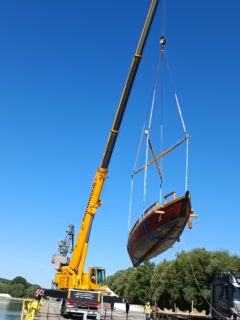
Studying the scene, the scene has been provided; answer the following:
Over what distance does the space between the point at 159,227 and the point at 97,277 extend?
568 centimetres

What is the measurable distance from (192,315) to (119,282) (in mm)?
95004

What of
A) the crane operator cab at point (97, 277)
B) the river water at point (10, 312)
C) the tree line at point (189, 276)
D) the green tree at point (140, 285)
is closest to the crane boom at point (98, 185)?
the crane operator cab at point (97, 277)

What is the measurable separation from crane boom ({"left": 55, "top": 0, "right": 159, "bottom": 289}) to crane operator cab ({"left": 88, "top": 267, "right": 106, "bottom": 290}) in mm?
528

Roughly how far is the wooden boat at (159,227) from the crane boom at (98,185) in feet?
8.63

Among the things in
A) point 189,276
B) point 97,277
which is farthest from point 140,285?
point 97,277

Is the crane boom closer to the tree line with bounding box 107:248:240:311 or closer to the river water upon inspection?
the river water

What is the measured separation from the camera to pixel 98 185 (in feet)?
74.4

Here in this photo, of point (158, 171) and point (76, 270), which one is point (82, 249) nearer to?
point (76, 270)

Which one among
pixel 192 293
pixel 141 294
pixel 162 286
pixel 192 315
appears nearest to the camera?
pixel 192 315

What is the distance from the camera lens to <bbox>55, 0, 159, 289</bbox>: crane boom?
71.3ft

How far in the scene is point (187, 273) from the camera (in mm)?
54500

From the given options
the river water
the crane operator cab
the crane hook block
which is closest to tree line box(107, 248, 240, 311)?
the river water

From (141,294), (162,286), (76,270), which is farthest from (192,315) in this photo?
(141,294)

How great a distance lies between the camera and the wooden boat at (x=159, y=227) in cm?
1656
